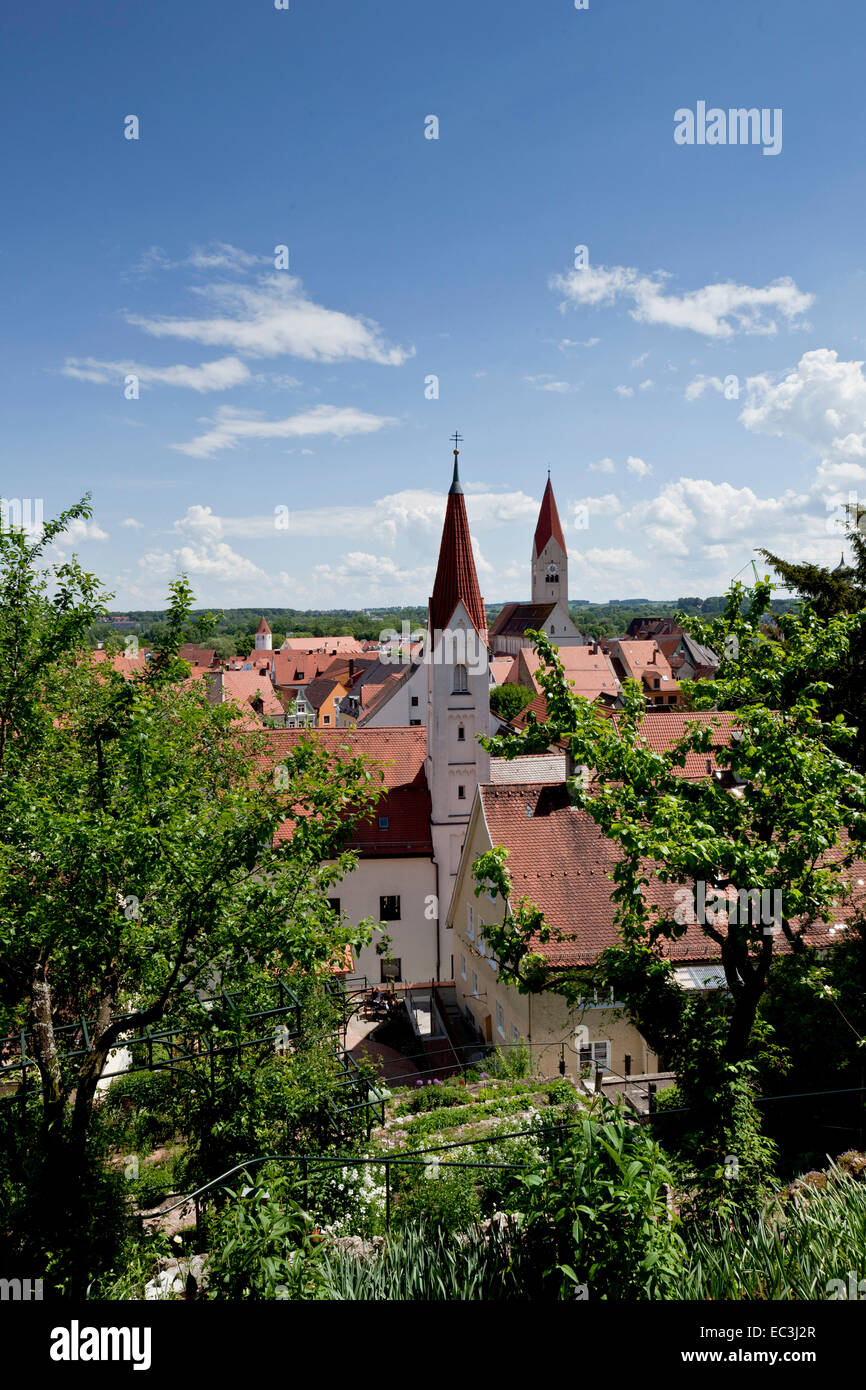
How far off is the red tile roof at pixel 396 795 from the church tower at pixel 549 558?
267 ft

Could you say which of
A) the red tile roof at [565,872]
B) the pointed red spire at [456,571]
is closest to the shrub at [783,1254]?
the red tile roof at [565,872]

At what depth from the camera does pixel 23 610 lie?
36.5 feet

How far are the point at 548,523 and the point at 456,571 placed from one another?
83.8 m

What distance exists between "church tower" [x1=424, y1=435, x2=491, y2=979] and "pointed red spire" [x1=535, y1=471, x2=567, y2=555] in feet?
271

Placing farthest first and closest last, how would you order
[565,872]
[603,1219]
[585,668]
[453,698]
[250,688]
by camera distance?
[585,668]
[250,688]
[453,698]
[565,872]
[603,1219]

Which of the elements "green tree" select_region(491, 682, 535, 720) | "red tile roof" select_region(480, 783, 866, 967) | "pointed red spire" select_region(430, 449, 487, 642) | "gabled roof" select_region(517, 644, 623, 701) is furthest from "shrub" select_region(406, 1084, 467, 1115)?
"gabled roof" select_region(517, 644, 623, 701)

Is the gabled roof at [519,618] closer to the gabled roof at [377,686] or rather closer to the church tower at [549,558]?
the church tower at [549,558]

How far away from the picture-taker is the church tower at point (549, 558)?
111312 mm

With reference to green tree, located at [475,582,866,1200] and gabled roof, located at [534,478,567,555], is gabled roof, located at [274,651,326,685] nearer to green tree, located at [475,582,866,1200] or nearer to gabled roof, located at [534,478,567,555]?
gabled roof, located at [534,478,567,555]

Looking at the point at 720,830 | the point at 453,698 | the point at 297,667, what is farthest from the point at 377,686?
the point at 297,667

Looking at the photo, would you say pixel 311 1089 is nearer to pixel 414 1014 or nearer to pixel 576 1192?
pixel 576 1192

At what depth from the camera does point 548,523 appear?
111 m

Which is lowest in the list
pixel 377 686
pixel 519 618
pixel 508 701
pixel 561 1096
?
pixel 561 1096

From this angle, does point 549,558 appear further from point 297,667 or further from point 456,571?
point 456,571
